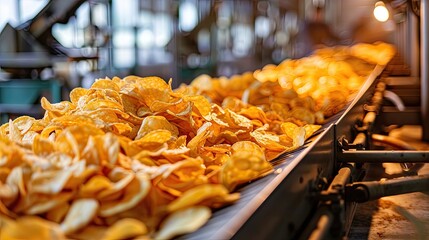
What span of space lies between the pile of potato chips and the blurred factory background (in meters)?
3.97

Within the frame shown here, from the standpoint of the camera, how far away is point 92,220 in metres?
0.97

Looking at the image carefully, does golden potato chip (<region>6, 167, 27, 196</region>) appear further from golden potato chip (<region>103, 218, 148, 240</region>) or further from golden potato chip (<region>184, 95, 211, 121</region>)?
golden potato chip (<region>184, 95, 211, 121</region>)

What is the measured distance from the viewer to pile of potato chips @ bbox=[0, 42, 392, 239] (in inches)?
37.4

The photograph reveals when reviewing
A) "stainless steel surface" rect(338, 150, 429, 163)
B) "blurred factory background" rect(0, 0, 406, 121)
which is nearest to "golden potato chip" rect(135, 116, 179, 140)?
"stainless steel surface" rect(338, 150, 429, 163)

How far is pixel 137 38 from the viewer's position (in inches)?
352

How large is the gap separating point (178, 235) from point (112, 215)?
0.12 metres

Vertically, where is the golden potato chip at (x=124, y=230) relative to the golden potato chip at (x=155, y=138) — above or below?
below

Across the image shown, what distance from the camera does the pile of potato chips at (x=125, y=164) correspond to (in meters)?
0.95

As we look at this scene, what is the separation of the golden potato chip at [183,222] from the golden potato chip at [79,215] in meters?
0.11

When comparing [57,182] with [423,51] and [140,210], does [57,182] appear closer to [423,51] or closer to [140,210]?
[140,210]

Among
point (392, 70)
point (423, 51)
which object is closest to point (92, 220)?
point (423, 51)

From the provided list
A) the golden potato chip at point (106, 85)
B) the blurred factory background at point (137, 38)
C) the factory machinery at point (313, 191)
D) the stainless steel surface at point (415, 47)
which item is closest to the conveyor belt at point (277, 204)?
the factory machinery at point (313, 191)

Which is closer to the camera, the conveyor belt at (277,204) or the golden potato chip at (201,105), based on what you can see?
the conveyor belt at (277,204)

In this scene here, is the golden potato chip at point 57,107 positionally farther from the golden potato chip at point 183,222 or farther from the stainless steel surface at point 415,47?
the stainless steel surface at point 415,47
